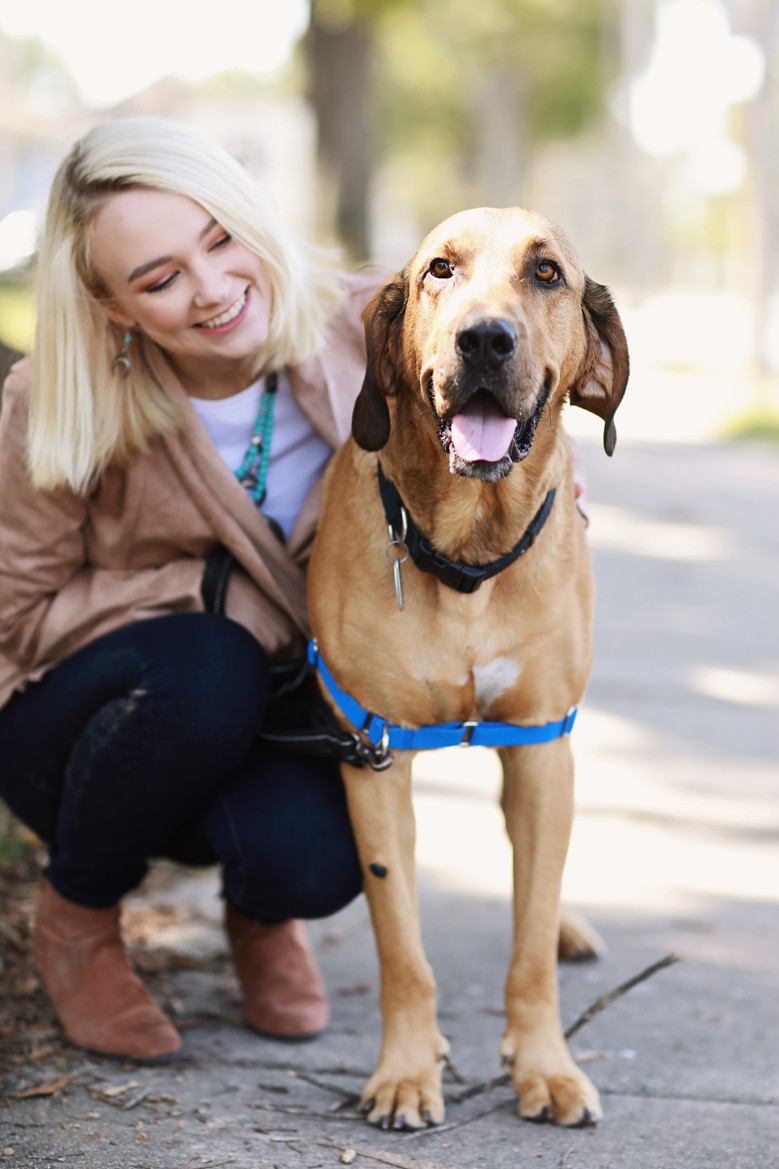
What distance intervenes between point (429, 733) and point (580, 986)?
3.04 feet

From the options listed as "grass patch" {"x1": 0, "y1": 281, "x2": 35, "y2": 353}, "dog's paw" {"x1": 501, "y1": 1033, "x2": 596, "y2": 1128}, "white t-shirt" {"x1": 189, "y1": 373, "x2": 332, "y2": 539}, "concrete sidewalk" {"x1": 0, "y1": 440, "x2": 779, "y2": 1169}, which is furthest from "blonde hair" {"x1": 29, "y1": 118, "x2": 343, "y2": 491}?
"grass patch" {"x1": 0, "y1": 281, "x2": 35, "y2": 353}

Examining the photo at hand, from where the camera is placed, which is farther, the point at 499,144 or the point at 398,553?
the point at 499,144

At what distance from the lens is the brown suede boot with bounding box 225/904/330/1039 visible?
315 cm

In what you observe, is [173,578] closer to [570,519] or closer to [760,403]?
[570,519]

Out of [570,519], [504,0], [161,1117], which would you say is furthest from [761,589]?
[504,0]

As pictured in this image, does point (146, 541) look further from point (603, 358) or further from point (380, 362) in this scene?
point (603, 358)

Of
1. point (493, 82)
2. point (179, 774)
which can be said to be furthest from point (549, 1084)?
point (493, 82)

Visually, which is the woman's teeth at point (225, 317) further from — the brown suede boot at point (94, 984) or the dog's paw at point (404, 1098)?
the dog's paw at point (404, 1098)

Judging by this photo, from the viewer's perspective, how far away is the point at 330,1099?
2.83m

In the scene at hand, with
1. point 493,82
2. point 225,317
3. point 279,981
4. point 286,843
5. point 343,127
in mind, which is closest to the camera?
point 286,843

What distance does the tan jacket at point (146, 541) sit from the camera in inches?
124

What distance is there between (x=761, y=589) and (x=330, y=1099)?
16.2ft

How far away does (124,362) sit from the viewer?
316 centimetres

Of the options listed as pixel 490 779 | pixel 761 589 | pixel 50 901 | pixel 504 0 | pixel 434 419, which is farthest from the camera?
pixel 504 0
